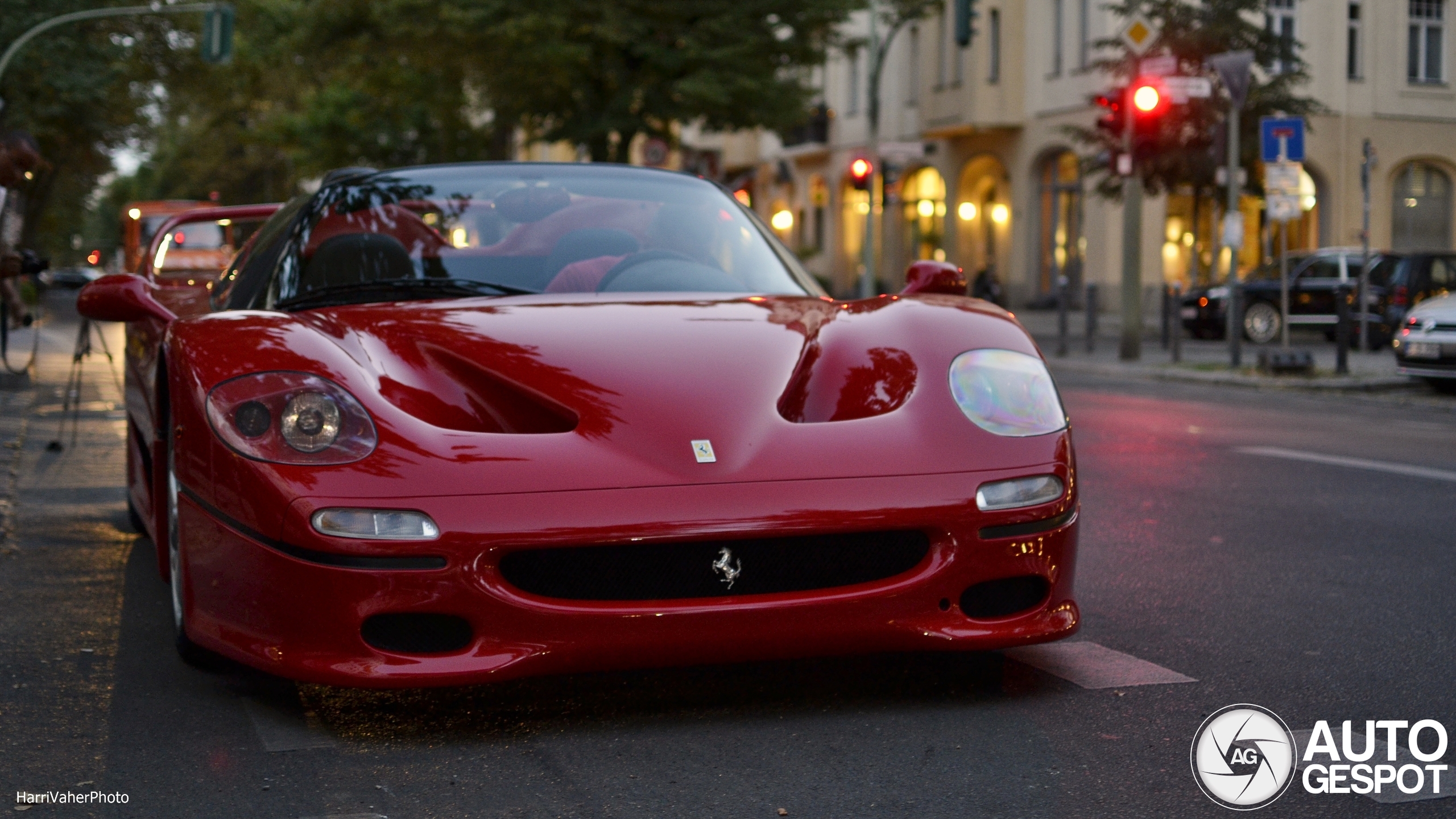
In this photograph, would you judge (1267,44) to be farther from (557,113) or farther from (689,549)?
(689,549)

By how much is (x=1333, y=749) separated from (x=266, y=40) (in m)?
39.3

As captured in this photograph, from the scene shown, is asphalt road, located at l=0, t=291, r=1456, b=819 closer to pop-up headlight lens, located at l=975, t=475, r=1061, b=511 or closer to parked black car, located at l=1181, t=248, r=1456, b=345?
pop-up headlight lens, located at l=975, t=475, r=1061, b=511

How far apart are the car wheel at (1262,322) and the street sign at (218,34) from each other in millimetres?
16775

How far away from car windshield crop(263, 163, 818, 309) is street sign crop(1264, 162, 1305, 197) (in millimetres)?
12758

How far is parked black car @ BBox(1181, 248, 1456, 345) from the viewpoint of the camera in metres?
24.6

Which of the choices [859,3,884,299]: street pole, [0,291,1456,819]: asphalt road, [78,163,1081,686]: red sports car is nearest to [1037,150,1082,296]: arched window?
[859,3,884,299]: street pole

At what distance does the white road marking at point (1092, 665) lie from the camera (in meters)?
3.98

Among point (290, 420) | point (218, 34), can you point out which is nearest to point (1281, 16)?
point (218, 34)

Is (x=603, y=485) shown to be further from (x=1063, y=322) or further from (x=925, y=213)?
(x=925, y=213)

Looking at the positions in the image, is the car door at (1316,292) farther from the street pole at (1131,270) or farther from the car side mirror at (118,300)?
the car side mirror at (118,300)

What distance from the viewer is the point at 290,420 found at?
3.65 m

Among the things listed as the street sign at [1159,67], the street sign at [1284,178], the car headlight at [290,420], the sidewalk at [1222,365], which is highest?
the street sign at [1159,67]

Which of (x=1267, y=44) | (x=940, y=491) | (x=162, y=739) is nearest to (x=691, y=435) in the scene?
(x=940, y=491)

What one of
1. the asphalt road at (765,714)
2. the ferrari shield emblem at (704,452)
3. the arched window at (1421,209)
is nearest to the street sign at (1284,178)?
the asphalt road at (765,714)
